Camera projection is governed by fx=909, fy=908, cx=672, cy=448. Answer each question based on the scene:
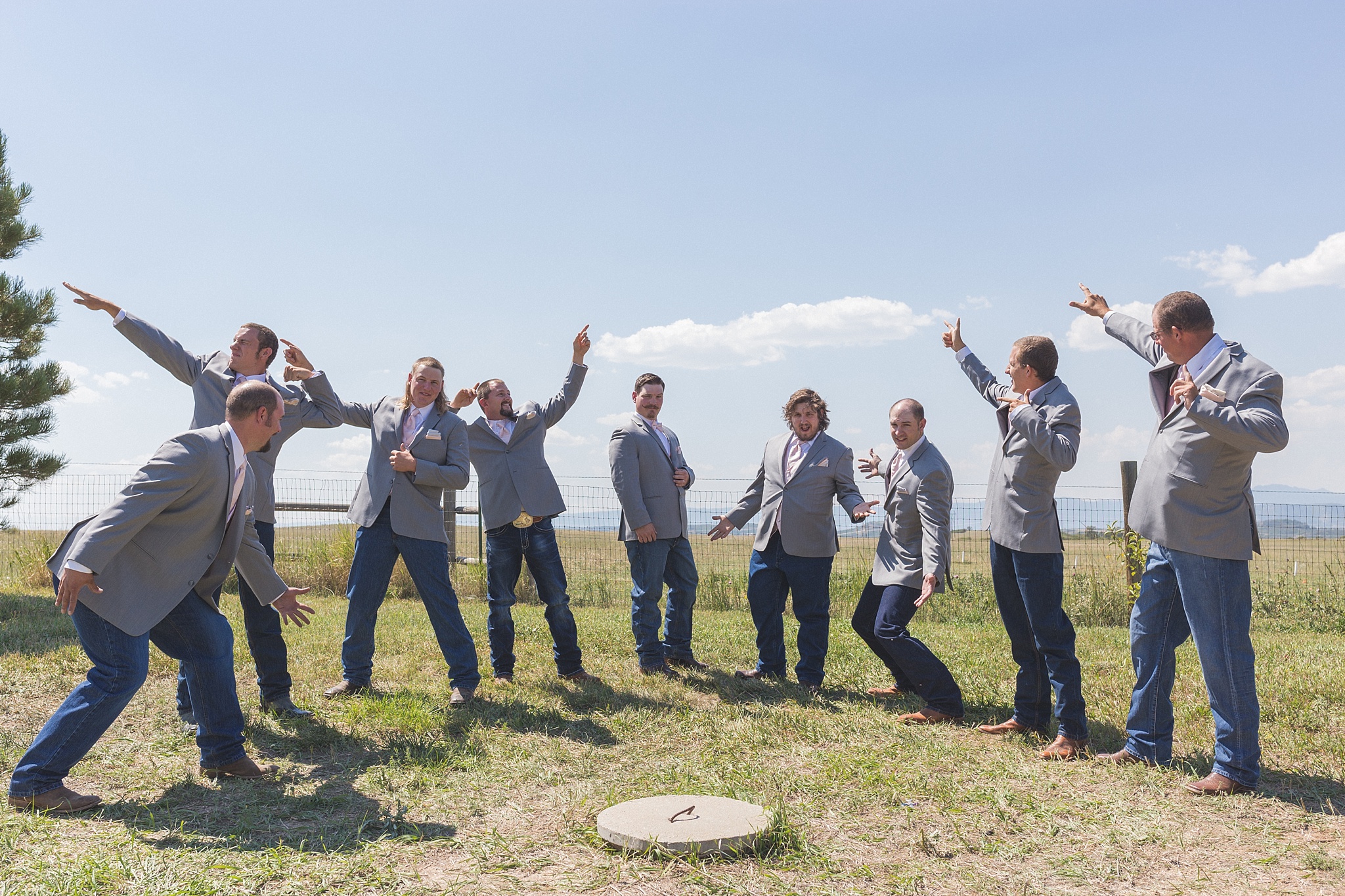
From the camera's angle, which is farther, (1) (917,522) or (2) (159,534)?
(1) (917,522)

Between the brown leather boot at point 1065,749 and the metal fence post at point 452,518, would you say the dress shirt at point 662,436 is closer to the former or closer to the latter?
the brown leather boot at point 1065,749

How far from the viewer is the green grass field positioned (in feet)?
10.2

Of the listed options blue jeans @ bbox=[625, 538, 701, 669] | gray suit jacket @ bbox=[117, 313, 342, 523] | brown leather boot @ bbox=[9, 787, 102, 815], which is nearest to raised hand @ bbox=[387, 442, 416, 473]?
gray suit jacket @ bbox=[117, 313, 342, 523]

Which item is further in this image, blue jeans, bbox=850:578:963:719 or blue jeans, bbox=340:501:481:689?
blue jeans, bbox=340:501:481:689

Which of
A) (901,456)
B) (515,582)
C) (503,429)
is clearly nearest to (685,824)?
(901,456)

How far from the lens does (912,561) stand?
5586 mm

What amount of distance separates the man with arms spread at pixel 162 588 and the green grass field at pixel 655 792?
251mm

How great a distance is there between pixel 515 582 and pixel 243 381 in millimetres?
2213

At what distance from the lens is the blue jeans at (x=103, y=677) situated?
369 cm

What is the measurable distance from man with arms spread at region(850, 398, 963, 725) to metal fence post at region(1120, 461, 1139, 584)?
4.88 meters

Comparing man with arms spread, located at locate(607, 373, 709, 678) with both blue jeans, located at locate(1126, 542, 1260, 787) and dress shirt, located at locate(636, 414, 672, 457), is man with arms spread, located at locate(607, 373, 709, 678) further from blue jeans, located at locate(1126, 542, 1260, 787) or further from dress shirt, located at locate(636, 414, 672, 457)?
blue jeans, located at locate(1126, 542, 1260, 787)

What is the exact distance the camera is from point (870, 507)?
6.10m

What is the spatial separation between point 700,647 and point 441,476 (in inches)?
120

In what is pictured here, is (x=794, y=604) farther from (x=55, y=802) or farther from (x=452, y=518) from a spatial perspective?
(x=452, y=518)
